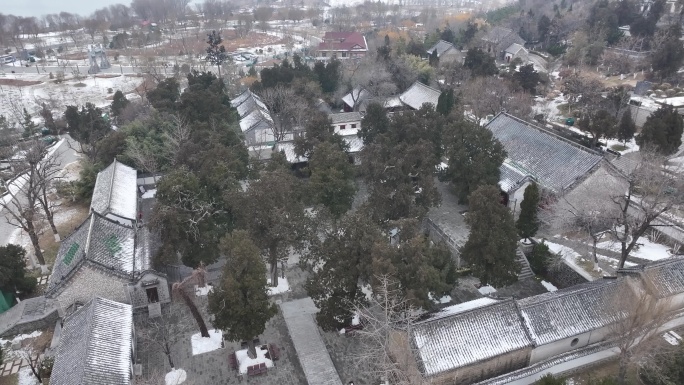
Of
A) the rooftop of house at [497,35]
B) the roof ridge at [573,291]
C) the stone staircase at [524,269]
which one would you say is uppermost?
the rooftop of house at [497,35]

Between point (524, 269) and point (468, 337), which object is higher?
point (468, 337)

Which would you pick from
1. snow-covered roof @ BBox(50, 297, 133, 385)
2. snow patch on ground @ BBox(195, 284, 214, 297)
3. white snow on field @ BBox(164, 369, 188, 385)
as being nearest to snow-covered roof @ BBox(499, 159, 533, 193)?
snow patch on ground @ BBox(195, 284, 214, 297)

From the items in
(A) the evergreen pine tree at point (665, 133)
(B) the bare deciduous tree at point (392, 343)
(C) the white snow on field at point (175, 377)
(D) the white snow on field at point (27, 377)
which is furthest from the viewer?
(A) the evergreen pine tree at point (665, 133)

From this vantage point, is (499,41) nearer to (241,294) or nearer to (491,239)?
(491,239)

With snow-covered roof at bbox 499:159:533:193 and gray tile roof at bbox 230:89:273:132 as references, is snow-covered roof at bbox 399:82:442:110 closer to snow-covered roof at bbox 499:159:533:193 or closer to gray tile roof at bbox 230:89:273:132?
gray tile roof at bbox 230:89:273:132

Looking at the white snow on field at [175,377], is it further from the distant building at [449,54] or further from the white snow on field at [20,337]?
the distant building at [449,54]

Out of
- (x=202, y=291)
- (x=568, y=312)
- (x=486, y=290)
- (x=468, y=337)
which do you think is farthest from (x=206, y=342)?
(x=568, y=312)

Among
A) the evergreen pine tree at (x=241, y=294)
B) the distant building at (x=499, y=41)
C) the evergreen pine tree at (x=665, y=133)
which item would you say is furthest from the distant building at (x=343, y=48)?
the evergreen pine tree at (x=241, y=294)
